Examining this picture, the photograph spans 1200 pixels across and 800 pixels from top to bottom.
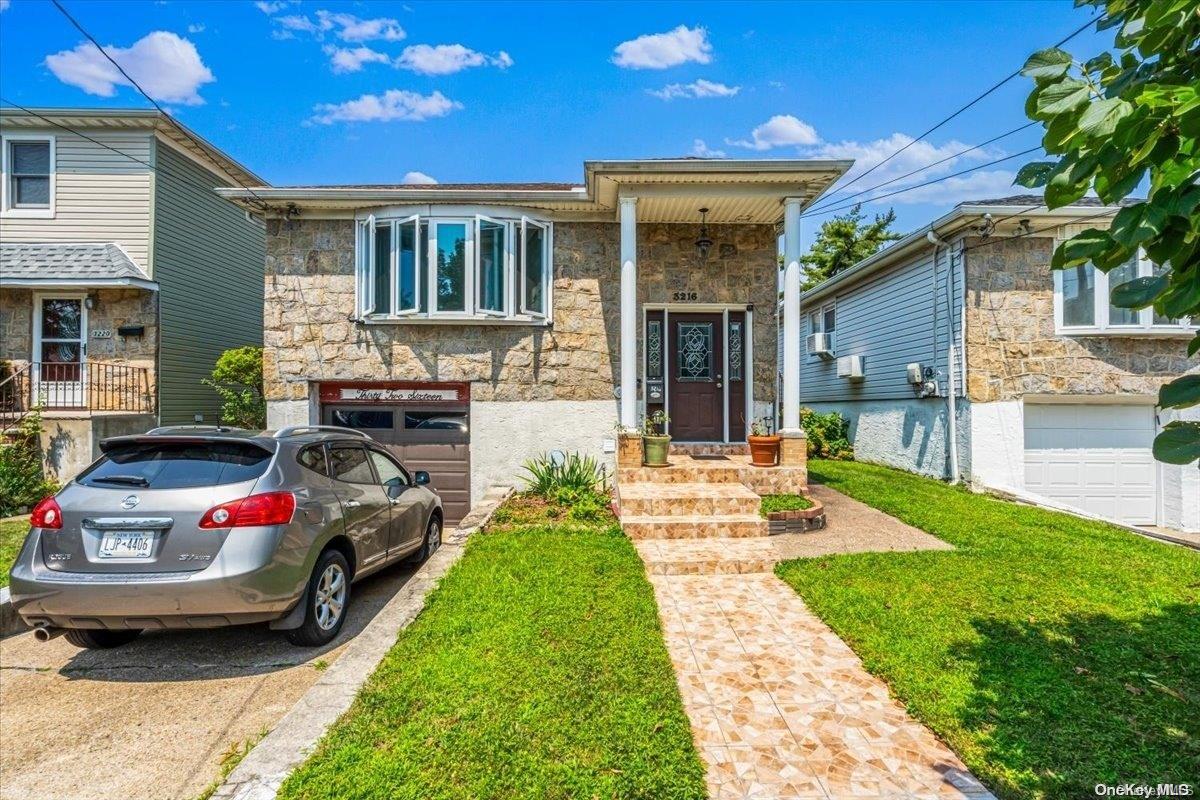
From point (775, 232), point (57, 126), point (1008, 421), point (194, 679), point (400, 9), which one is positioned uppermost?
point (400, 9)

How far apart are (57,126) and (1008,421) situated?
667 inches

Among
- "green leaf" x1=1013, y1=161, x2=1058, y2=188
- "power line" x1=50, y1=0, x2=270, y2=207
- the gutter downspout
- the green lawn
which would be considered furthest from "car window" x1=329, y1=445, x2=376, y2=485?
the gutter downspout

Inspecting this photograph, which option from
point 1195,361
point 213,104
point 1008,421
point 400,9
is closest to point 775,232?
point 1008,421

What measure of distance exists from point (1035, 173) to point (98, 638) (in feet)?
18.5

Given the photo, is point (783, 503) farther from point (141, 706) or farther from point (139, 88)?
point (139, 88)

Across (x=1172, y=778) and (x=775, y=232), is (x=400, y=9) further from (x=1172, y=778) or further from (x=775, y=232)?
(x=1172, y=778)

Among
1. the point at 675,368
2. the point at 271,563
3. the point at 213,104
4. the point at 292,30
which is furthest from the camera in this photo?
the point at 213,104

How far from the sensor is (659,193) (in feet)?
25.2

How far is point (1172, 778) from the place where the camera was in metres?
2.38

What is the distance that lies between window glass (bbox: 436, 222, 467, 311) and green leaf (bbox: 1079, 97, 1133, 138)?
7.87 m

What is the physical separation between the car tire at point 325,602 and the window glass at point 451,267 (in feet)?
16.5

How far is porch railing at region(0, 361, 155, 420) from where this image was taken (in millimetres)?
10141

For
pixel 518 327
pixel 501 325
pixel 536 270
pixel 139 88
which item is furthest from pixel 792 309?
pixel 139 88

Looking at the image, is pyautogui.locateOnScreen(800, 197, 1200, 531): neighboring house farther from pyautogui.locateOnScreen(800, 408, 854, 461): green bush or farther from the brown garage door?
the brown garage door
